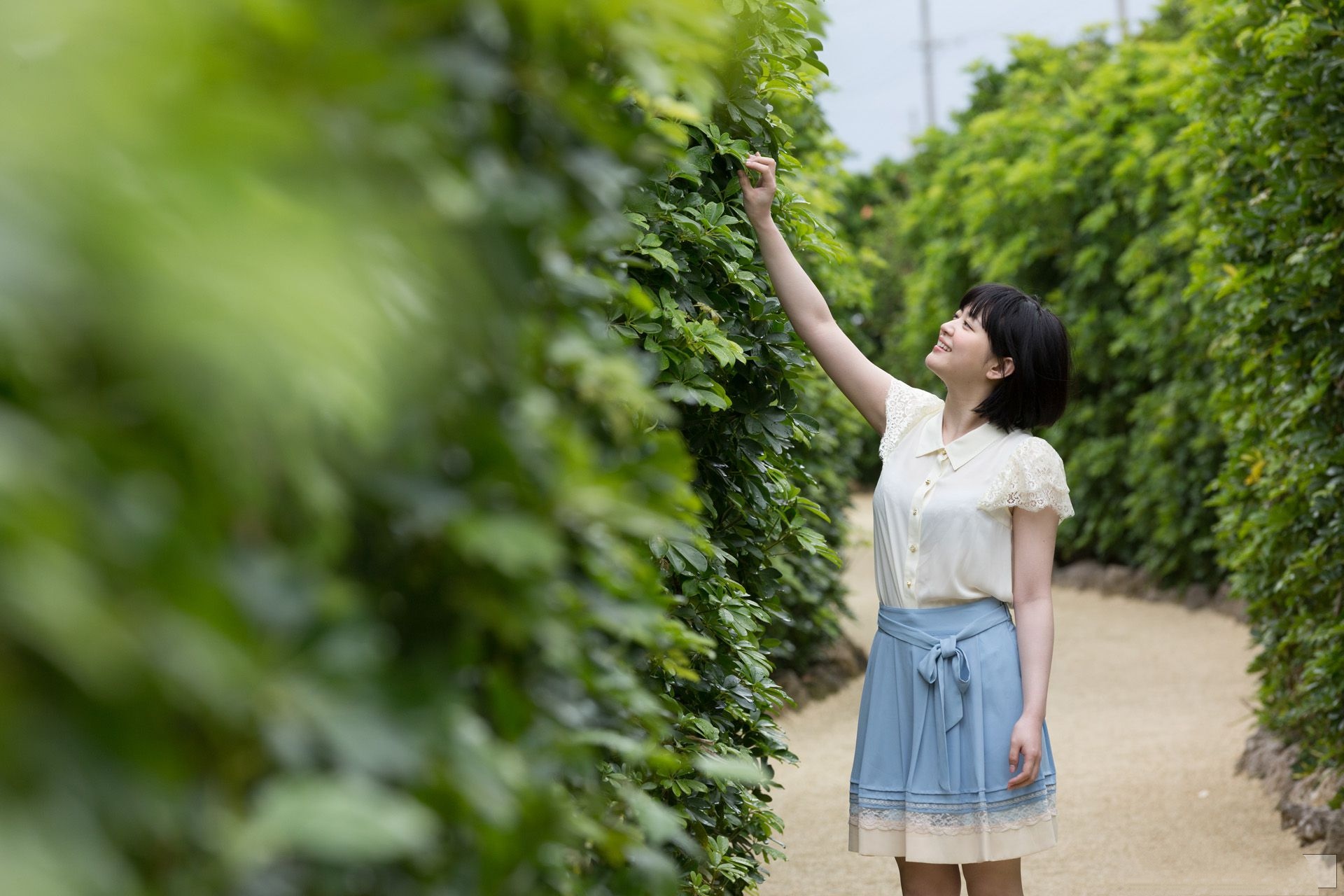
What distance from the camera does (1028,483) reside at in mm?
3012

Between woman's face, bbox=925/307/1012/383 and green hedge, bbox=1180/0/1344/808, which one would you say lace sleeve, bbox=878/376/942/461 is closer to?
woman's face, bbox=925/307/1012/383

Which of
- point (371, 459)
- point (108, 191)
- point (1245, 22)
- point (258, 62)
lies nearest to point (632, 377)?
point (371, 459)

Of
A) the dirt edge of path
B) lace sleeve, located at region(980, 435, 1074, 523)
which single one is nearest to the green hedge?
the dirt edge of path

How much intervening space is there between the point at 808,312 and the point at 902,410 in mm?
448

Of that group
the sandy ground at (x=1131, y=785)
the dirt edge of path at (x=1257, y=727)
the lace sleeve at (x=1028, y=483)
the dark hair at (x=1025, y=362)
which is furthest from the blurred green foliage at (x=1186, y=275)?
the lace sleeve at (x=1028, y=483)

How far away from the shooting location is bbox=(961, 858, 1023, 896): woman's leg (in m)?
3.03

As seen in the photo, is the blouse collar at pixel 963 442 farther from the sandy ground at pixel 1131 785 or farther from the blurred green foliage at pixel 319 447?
the blurred green foliage at pixel 319 447

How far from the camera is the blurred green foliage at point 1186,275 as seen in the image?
4520 mm

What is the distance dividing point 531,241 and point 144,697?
45 centimetres

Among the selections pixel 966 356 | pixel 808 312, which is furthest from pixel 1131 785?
pixel 808 312

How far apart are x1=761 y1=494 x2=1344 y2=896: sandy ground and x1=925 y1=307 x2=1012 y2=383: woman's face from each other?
5.21 feet

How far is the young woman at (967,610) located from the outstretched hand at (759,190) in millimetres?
18

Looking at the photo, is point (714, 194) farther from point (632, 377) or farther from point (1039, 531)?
point (632, 377)

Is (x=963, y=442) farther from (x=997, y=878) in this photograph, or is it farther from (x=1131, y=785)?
(x=1131, y=785)
